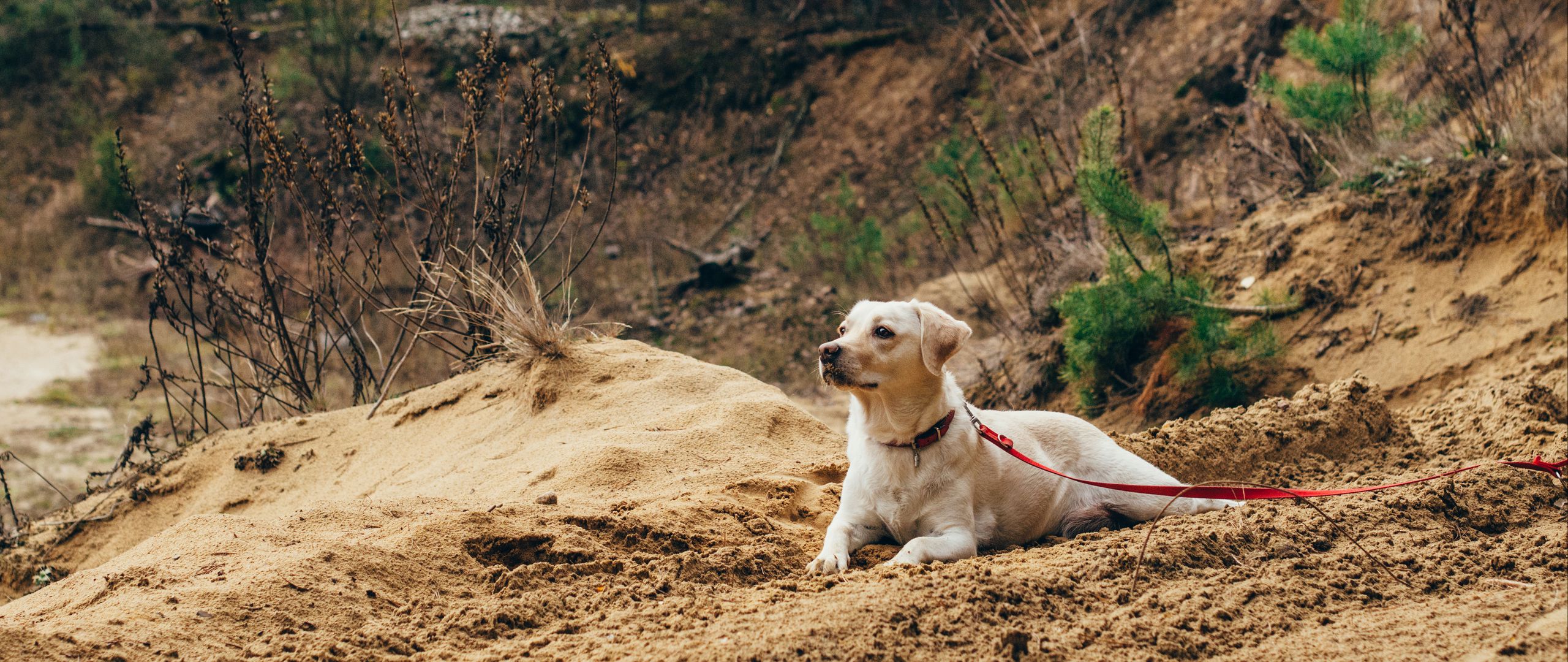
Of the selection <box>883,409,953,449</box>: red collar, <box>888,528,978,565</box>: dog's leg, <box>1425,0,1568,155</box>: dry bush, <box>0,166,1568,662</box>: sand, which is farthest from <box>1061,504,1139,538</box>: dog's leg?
<box>1425,0,1568,155</box>: dry bush

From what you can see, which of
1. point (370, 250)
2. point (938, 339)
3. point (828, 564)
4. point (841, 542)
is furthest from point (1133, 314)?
point (370, 250)

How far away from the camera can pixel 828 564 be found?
3.38 m

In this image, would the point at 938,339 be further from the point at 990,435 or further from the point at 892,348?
the point at 990,435

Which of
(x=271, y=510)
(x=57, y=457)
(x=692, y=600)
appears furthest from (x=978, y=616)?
(x=57, y=457)

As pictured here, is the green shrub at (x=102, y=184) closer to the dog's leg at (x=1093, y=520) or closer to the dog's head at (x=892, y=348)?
the dog's head at (x=892, y=348)

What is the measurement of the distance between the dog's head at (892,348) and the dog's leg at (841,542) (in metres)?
0.51

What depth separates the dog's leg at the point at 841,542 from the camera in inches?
133

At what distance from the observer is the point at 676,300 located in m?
15.1

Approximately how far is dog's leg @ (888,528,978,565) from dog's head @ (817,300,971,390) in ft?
1.91

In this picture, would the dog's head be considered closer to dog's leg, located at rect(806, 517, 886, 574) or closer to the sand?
dog's leg, located at rect(806, 517, 886, 574)

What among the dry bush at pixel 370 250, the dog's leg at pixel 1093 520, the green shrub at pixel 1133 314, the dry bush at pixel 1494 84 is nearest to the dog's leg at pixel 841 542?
the dog's leg at pixel 1093 520

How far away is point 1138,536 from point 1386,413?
2.54 meters

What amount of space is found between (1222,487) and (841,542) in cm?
151

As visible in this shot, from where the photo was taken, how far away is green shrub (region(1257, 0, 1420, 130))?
7.68 m
